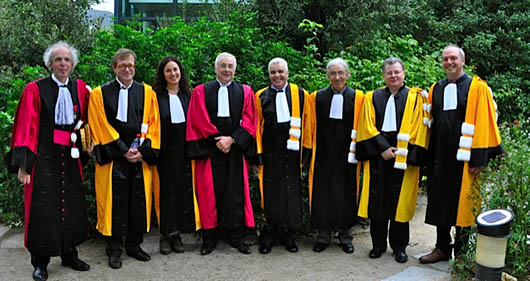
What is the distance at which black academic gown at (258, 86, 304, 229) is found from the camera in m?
4.81

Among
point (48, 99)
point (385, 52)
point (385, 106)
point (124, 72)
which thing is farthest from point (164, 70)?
point (385, 52)

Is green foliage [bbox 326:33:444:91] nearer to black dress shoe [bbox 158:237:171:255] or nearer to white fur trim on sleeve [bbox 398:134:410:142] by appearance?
white fur trim on sleeve [bbox 398:134:410:142]

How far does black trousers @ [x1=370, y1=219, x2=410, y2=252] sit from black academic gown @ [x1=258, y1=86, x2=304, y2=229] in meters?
0.74

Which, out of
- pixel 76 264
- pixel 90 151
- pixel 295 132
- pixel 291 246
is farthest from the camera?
pixel 291 246

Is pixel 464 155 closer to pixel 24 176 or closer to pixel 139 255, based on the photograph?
pixel 139 255

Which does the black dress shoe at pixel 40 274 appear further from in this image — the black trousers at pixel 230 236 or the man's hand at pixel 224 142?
the man's hand at pixel 224 142

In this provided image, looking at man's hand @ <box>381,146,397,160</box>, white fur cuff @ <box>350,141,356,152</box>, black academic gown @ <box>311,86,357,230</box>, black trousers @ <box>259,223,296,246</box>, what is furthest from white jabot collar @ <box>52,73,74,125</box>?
man's hand @ <box>381,146,397,160</box>

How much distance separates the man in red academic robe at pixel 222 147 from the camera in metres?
4.67

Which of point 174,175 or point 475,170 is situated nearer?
point 475,170

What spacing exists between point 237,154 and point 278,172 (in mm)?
439

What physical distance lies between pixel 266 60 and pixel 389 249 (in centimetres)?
340

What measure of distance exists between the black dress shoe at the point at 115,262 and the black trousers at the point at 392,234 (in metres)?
2.37

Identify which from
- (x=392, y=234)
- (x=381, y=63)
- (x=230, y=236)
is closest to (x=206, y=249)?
(x=230, y=236)

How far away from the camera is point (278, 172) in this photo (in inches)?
191
